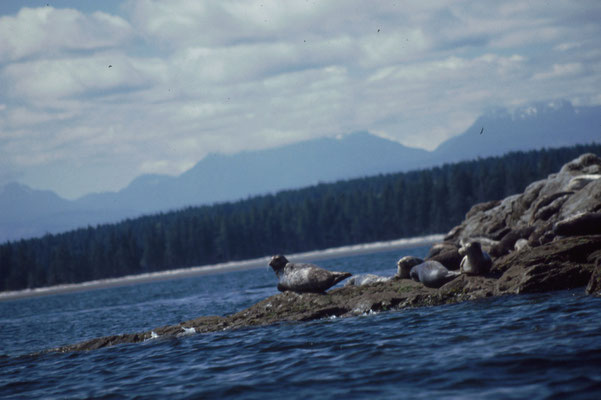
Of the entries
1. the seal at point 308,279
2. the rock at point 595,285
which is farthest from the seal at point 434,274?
the rock at point 595,285

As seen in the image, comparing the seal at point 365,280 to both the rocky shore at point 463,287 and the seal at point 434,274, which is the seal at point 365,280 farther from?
the seal at point 434,274

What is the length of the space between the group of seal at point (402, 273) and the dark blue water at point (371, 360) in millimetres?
2266

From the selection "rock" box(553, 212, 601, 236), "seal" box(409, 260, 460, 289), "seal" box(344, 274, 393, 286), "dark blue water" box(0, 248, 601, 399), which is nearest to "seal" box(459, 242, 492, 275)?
"seal" box(409, 260, 460, 289)

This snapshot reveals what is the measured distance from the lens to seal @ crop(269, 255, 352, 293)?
72.9 ft

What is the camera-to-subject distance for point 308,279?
22328mm

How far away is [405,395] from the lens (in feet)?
33.5

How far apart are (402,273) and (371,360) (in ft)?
35.3

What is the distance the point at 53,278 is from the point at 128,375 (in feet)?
437

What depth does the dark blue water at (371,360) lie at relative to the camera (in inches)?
416

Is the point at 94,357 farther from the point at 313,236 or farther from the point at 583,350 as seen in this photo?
the point at 313,236

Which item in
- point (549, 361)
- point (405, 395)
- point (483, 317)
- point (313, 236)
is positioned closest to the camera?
point (405, 395)

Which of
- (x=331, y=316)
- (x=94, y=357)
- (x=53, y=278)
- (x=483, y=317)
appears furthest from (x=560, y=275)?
(x=53, y=278)

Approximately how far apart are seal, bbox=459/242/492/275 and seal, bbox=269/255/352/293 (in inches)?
160

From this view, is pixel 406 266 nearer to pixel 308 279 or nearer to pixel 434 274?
pixel 434 274
